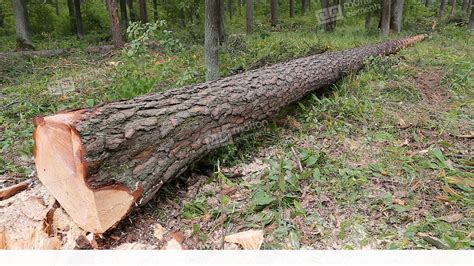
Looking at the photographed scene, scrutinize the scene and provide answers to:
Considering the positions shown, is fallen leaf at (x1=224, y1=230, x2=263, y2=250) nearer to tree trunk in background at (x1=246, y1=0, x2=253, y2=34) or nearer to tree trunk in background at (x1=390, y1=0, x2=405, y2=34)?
tree trunk in background at (x1=390, y1=0, x2=405, y2=34)

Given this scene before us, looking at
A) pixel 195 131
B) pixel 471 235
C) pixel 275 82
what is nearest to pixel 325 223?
pixel 471 235

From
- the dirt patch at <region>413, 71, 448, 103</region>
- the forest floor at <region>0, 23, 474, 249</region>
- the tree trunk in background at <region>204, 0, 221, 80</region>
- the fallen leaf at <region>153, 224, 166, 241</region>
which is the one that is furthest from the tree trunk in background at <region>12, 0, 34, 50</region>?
the dirt patch at <region>413, 71, 448, 103</region>

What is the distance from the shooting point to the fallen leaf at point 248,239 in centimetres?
212

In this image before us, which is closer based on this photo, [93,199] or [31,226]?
[93,199]

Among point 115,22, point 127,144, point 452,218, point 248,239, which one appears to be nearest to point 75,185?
point 127,144

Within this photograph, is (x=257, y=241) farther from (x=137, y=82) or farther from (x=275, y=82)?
(x=137, y=82)

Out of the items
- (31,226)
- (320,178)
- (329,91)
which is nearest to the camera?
(31,226)

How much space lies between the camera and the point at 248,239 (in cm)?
216

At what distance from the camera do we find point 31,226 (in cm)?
234

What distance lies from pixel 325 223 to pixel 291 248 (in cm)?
38

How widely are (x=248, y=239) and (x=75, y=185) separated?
3.95ft

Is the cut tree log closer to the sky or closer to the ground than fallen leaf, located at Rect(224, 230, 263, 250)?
closer to the sky

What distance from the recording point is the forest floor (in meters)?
2.25

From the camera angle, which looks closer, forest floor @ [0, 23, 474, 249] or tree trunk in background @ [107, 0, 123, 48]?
forest floor @ [0, 23, 474, 249]
